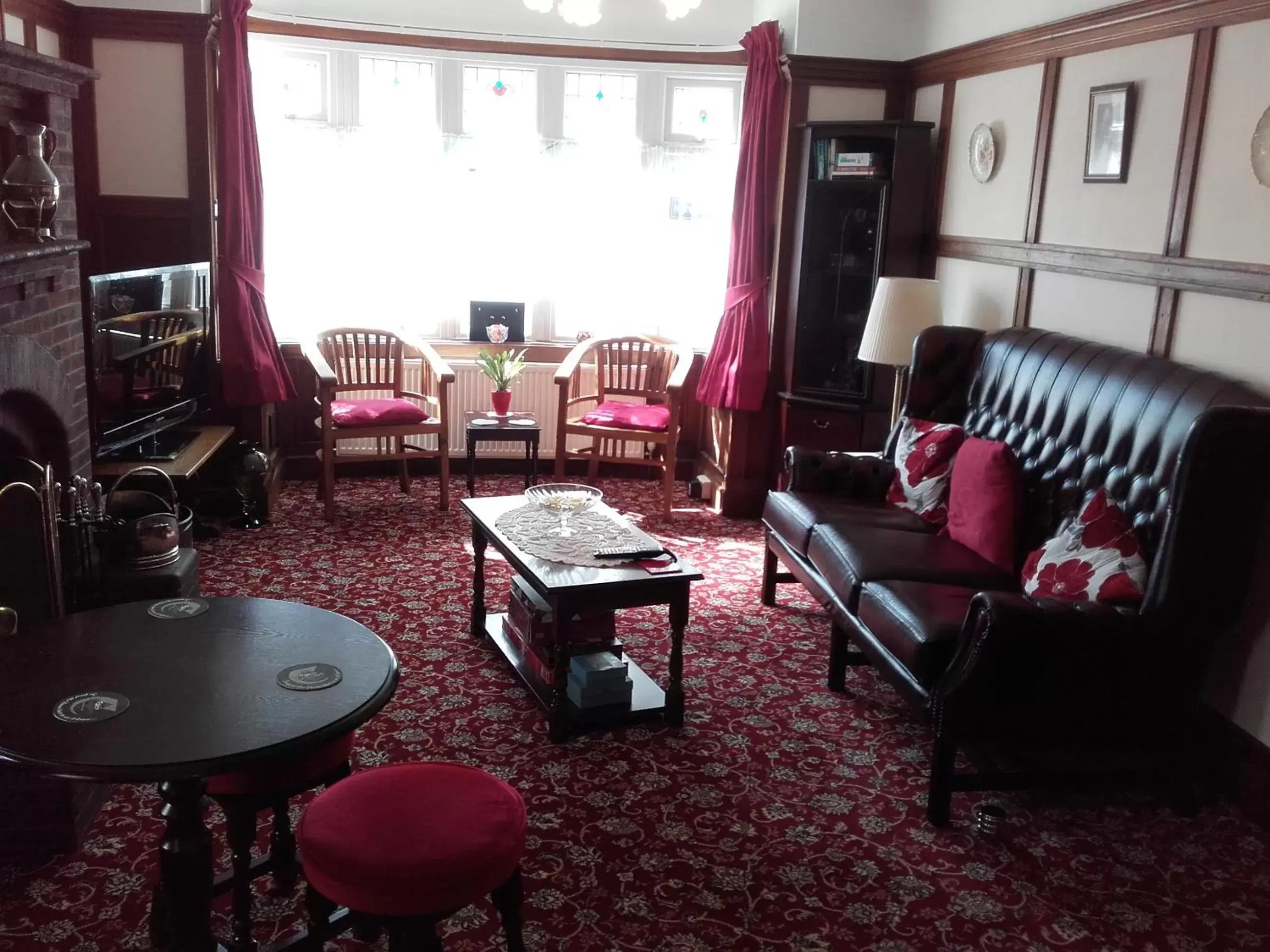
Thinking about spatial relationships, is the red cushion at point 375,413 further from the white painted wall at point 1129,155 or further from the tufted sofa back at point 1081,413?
the white painted wall at point 1129,155

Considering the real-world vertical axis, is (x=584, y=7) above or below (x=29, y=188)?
above

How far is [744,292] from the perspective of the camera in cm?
548

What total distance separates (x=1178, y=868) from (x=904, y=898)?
0.72 metres

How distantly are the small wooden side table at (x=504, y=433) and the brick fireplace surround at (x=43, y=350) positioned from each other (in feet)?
7.49

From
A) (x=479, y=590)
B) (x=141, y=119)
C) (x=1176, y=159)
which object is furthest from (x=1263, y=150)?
(x=141, y=119)

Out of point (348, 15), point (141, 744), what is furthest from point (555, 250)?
point (141, 744)

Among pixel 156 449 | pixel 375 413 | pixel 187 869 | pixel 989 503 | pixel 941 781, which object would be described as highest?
pixel 989 503

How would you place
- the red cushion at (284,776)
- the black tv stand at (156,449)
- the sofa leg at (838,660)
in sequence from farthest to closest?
1. the black tv stand at (156,449)
2. the sofa leg at (838,660)
3. the red cushion at (284,776)

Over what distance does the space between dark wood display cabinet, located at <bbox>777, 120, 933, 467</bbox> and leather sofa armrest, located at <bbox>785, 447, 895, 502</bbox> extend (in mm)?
948

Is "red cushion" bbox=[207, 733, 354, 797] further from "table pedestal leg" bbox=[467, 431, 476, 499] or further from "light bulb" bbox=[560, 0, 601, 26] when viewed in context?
"table pedestal leg" bbox=[467, 431, 476, 499]

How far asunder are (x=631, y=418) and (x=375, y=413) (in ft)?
4.10

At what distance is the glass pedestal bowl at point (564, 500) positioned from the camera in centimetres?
359

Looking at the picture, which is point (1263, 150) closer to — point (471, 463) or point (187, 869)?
point (187, 869)

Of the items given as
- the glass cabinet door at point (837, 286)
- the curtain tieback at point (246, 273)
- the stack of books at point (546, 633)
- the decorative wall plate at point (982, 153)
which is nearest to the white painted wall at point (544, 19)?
the glass cabinet door at point (837, 286)
